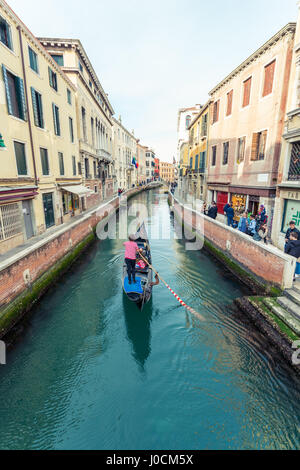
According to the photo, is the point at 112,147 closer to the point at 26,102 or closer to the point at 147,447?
the point at 26,102

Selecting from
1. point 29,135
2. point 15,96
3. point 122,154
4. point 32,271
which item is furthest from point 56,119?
point 122,154

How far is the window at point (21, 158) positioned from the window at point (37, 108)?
1.96 m

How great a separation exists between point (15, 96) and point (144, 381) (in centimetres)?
1238

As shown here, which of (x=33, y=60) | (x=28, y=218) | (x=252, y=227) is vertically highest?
(x=33, y=60)

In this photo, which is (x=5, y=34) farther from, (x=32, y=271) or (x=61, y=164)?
(x=32, y=271)

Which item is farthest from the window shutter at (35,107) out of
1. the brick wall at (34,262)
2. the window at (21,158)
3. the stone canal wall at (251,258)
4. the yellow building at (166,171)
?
the yellow building at (166,171)

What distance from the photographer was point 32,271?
315 inches

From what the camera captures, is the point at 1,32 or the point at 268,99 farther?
the point at 268,99

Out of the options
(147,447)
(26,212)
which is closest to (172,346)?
(147,447)

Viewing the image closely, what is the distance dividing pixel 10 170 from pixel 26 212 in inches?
85.1

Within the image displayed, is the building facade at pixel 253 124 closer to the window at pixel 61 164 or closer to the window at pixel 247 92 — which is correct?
the window at pixel 247 92

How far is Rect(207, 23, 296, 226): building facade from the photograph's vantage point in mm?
10652

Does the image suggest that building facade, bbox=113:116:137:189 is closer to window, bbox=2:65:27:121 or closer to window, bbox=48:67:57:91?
window, bbox=48:67:57:91
